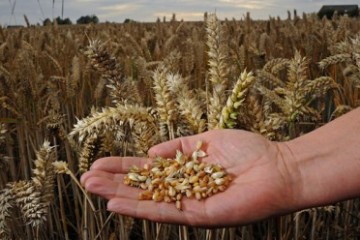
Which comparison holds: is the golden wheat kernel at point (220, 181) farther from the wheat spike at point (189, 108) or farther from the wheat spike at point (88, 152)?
the wheat spike at point (88, 152)

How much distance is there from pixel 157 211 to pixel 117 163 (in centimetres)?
27

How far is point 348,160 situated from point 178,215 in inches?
22.9

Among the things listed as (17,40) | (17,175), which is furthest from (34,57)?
(17,40)

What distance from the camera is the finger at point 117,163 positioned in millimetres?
1727

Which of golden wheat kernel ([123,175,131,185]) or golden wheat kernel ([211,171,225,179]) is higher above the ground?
golden wheat kernel ([211,171,225,179])

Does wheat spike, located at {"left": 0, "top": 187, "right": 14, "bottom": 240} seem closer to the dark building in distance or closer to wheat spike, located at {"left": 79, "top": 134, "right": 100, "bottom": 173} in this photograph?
wheat spike, located at {"left": 79, "top": 134, "right": 100, "bottom": 173}

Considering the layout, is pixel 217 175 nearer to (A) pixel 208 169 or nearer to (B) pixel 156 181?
(A) pixel 208 169

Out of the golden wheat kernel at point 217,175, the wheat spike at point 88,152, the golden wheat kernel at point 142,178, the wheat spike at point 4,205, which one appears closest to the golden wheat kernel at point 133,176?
the golden wheat kernel at point 142,178

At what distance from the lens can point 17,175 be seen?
280 centimetres

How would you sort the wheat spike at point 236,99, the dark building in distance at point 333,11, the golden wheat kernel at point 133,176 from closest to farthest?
the wheat spike at point 236,99, the golden wheat kernel at point 133,176, the dark building in distance at point 333,11

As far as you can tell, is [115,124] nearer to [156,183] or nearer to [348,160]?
[156,183]

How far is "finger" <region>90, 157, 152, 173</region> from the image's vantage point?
173 cm

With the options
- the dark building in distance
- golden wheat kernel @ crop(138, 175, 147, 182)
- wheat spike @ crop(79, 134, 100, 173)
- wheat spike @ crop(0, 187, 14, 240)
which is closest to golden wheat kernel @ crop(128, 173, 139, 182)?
golden wheat kernel @ crop(138, 175, 147, 182)

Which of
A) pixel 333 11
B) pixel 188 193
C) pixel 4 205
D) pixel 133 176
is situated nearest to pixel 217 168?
pixel 188 193
